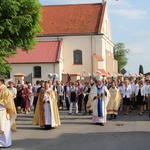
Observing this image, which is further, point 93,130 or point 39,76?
point 39,76

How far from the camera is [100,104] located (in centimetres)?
1439

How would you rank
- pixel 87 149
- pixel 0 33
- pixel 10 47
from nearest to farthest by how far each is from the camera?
pixel 87 149 < pixel 0 33 < pixel 10 47

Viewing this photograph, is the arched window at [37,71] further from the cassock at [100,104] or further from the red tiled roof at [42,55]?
the cassock at [100,104]

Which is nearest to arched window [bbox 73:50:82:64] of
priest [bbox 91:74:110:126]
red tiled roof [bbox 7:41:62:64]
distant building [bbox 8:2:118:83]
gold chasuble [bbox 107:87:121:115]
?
distant building [bbox 8:2:118:83]

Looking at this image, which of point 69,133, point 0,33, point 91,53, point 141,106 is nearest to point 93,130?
point 69,133

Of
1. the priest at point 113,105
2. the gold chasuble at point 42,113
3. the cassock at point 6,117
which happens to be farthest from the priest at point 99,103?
the cassock at point 6,117

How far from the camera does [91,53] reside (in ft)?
167

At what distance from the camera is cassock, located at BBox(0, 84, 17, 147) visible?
984cm

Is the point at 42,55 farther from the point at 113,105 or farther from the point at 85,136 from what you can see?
the point at 85,136

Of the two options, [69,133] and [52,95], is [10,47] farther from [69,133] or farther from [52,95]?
[69,133]

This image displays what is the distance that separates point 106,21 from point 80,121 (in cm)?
4230

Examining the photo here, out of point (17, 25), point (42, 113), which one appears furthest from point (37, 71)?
point (42, 113)

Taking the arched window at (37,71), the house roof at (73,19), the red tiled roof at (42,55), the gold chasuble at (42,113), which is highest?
the house roof at (73,19)

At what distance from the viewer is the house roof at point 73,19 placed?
51.7m
